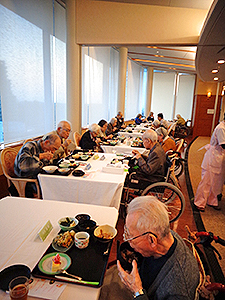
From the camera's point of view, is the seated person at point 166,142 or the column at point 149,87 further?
the column at point 149,87

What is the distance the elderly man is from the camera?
34.2 inches

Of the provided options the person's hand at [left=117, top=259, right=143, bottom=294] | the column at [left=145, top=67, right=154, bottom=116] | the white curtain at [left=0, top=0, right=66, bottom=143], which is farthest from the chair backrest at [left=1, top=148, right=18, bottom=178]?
the column at [left=145, top=67, right=154, bottom=116]

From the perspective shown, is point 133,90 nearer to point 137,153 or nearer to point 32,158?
point 137,153

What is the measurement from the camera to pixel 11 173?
2.60 meters

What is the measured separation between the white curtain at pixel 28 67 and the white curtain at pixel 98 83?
1.24 meters

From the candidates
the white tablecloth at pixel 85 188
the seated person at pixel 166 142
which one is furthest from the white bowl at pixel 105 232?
the seated person at pixel 166 142

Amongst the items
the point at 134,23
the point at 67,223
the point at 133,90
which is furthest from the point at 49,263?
the point at 133,90

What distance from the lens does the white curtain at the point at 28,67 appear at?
3.52 meters

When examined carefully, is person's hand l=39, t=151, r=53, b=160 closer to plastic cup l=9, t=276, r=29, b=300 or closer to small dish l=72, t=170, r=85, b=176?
small dish l=72, t=170, r=85, b=176

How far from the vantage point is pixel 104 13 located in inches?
184

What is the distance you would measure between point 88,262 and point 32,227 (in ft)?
1.56

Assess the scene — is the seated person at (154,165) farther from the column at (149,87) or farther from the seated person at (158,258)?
the column at (149,87)

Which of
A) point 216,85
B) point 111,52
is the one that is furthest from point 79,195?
point 216,85

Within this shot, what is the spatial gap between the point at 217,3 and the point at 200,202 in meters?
2.53
